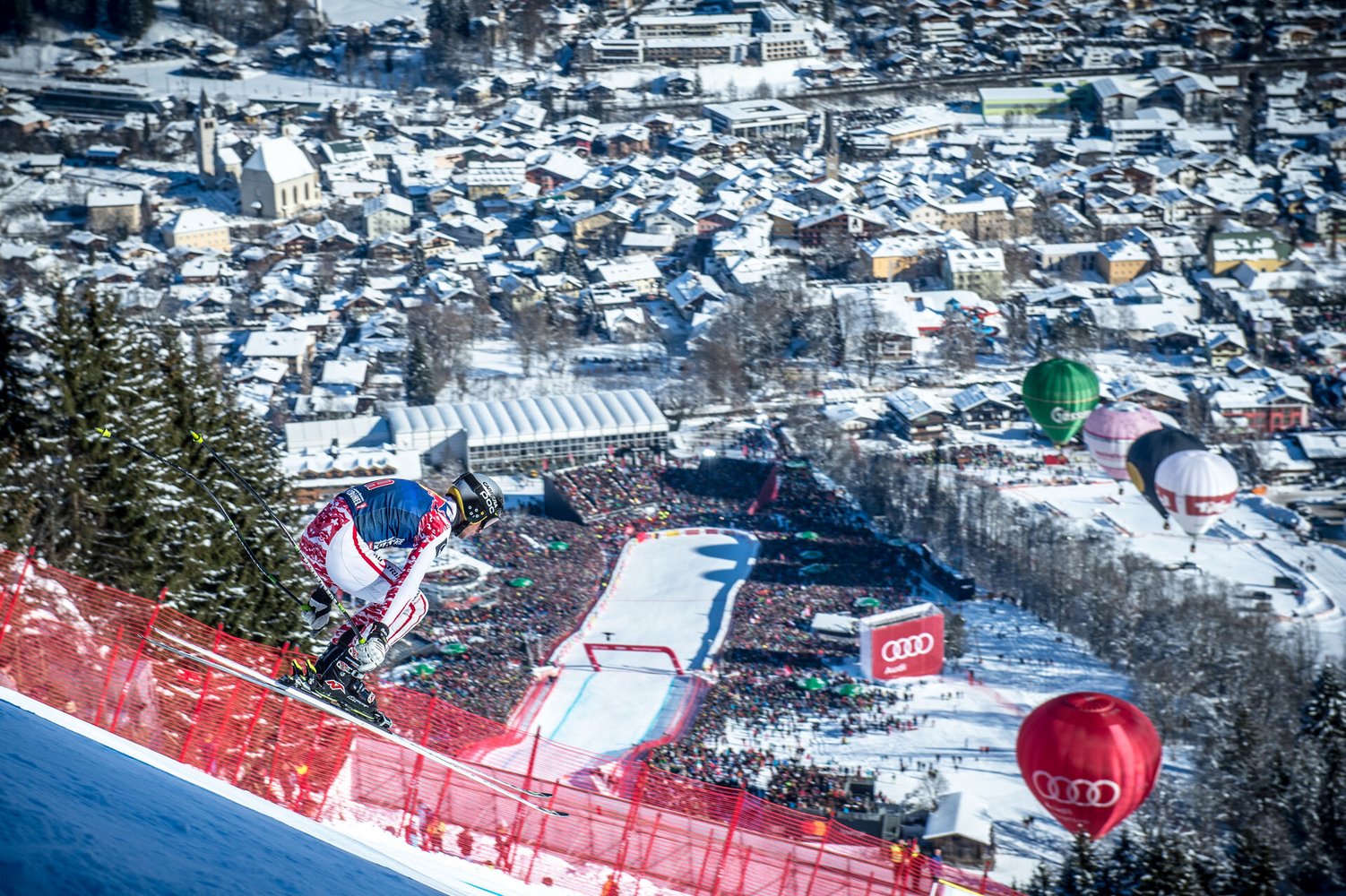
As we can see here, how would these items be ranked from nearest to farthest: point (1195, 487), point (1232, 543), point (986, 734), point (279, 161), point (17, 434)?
1. point (17, 434)
2. point (986, 734)
3. point (1195, 487)
4. point (1232, 543)
5. point (279, 161)

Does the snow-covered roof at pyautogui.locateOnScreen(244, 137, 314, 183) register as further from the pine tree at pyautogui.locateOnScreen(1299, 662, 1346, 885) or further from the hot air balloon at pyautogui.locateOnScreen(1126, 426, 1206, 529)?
the pine tree at pyautogui.locateOnScreen(1299, 662, 1346, 885)

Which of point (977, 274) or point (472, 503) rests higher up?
point (472, 503)

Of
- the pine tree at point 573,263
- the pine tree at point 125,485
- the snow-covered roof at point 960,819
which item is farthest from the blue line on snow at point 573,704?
the pine tree at point 573,263

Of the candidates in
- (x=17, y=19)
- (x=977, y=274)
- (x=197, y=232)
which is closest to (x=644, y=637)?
(x=977, y=274)

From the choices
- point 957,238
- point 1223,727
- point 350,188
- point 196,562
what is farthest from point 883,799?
point 350,188

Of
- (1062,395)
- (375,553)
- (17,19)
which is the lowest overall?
(1062,395)

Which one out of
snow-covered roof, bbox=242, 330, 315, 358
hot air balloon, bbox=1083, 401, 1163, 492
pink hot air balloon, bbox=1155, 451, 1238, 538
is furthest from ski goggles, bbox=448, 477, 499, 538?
snow-covered roof, bbox=242, 330, 315, 358

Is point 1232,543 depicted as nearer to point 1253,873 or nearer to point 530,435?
point 530,435

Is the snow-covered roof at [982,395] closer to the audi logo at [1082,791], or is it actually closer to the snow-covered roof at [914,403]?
the snow-covered roof at [914,403]
